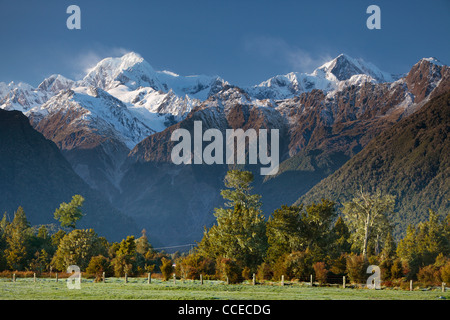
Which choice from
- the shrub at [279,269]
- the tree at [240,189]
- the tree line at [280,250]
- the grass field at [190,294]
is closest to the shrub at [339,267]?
the tree line at [280,250]

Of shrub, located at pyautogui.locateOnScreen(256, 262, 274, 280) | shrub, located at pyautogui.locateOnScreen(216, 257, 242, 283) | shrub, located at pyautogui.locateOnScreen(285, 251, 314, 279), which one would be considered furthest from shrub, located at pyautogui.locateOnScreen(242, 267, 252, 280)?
shrub, located at pyautogui.locateOnScreen(285, 251, 314, 279)

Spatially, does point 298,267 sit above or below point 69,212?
below

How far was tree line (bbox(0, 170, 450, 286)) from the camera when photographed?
8756cm

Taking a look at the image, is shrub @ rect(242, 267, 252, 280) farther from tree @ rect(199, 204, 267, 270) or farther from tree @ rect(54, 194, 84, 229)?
tree @ rect(54, 194, 84, 229)

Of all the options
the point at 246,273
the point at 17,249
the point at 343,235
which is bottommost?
the point at 246,273

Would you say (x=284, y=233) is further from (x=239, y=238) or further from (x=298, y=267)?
(x=298, y=267)

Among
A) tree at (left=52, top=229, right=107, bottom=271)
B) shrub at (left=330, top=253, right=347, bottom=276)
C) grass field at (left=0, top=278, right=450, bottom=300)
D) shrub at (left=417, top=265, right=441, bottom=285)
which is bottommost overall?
grass field at (left=0, top=278, right=450, bottom=300)

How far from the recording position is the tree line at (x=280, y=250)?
87562mm

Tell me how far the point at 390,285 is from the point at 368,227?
32.7m

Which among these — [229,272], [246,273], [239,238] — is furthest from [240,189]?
[229,272]

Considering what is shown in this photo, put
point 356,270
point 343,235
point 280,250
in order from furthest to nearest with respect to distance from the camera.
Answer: point 343,235 < point 280,250 < point 356,270

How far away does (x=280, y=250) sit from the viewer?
323 ft
